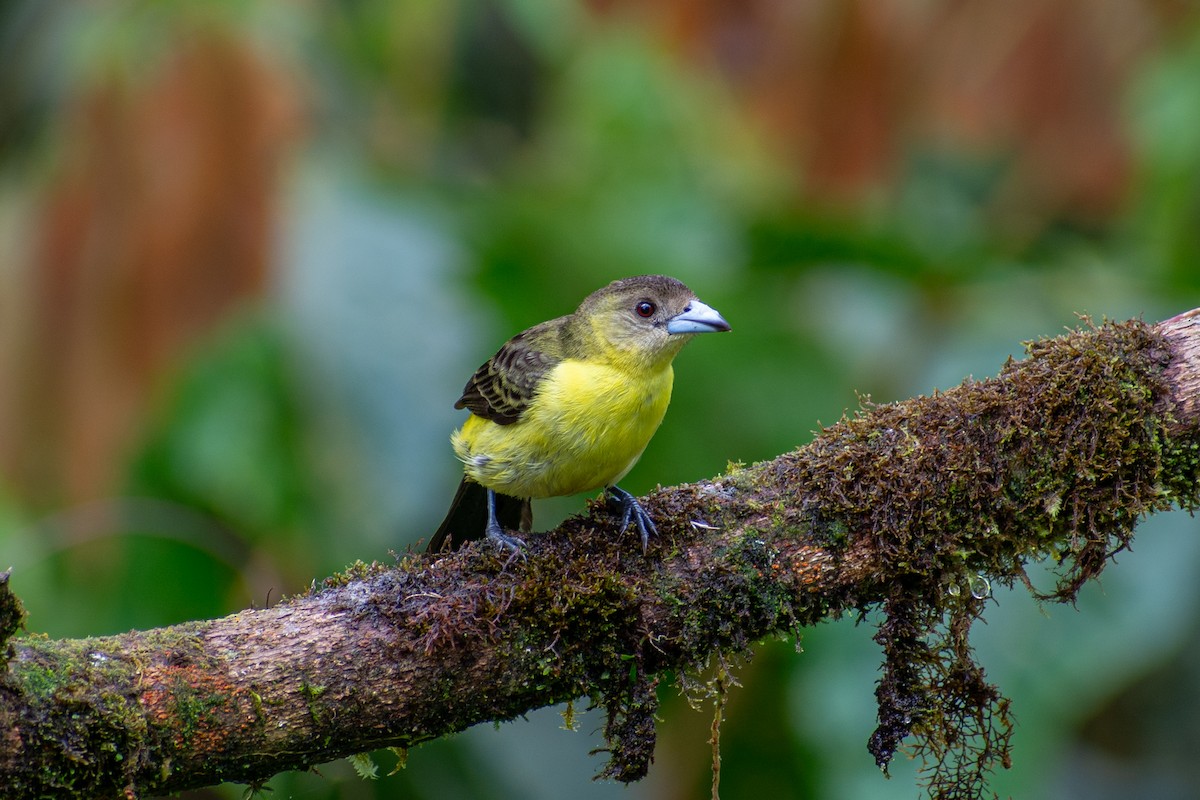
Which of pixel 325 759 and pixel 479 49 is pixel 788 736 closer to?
pixel 325 759

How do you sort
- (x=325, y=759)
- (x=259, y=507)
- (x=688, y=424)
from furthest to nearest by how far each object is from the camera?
(x=688, y=424) → (x=259, y=507) → (x=325, y=759)

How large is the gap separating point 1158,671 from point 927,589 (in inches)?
145

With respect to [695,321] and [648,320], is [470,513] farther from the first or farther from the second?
[695,321]

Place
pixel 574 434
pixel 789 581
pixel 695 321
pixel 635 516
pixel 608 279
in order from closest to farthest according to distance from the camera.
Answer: pixel 789 581 → pixel 635 516 → pixel 574 434 → pixel 695 321 → pixel 608 279

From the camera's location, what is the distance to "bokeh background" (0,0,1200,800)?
14.9ft

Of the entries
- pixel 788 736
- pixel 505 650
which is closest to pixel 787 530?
pixel 505 650

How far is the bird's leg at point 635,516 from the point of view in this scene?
120 inches

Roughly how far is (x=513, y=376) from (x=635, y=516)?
0.89 m

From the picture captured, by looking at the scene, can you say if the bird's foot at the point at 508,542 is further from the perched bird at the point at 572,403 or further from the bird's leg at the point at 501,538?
the perched bird at the point at 572,403

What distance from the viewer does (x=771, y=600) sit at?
2902 millimetres

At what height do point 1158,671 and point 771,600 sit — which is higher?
point 1158,671

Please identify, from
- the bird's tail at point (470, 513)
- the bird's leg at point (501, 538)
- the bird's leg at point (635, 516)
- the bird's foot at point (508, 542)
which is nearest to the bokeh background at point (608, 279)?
the bird's tail at point (470, 513)

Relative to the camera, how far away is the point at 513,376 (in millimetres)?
3871

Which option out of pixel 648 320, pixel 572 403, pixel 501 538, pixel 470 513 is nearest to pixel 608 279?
pixel 648 320
